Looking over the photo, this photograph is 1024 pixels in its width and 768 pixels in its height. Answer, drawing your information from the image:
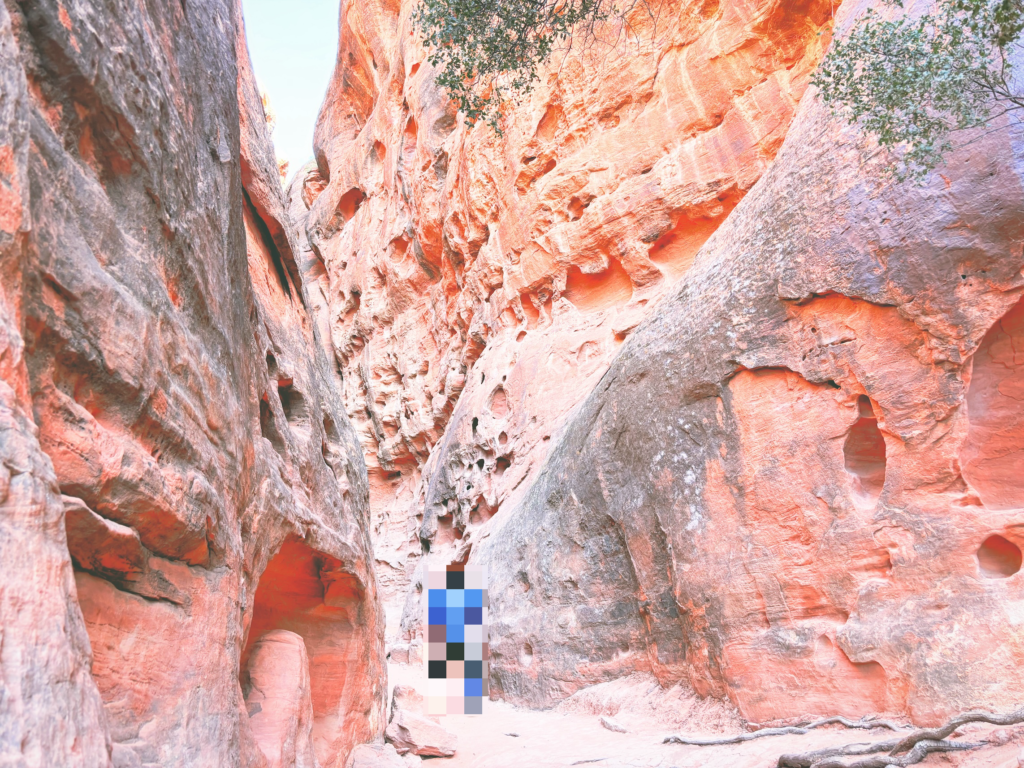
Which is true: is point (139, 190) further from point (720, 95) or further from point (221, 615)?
point (720, 95)

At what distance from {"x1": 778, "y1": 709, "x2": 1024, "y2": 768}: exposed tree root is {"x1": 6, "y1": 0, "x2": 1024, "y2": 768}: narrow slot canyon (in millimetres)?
28

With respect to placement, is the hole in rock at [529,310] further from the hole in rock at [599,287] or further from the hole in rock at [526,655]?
the hole in rock at [526,655]

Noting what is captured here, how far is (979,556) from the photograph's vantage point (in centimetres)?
627

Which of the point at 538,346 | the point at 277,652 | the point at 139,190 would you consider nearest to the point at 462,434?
the point at 538,346

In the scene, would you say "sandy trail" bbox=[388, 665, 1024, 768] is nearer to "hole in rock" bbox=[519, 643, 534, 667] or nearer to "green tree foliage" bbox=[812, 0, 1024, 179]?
"hole in rock" bbox=[519, 643, 534, 667]

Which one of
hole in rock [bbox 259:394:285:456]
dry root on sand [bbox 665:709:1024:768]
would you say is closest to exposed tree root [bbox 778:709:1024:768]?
dry root on sand [bbox 665:709:1024:768]

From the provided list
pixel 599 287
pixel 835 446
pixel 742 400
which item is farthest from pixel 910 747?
pixel 599 287

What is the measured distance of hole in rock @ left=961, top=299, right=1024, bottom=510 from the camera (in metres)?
6.42

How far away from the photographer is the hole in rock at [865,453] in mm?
7234

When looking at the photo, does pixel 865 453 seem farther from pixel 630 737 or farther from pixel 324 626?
pixel 324 626

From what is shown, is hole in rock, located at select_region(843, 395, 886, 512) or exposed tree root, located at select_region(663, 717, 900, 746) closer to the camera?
exposed tree root, located at select_region(663, 717, 900, 746)

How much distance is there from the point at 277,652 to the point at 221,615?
242 centimetres

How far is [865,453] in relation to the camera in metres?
7.40

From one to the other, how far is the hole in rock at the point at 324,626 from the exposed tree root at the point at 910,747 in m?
4.78
